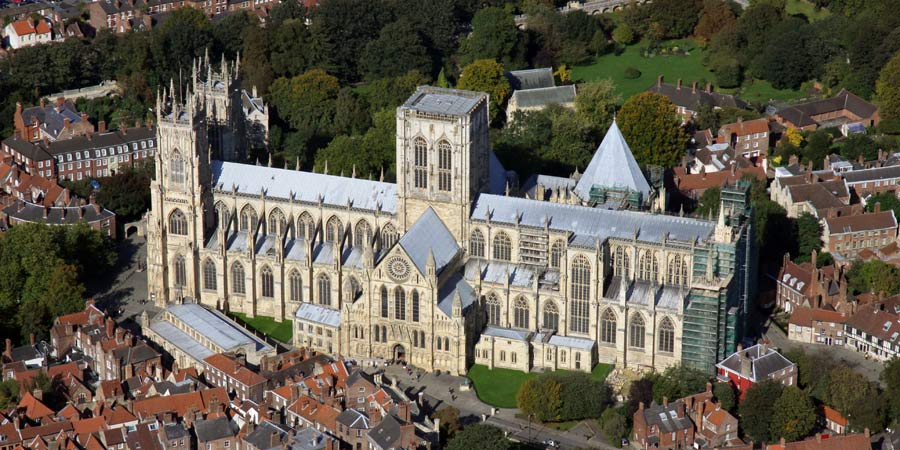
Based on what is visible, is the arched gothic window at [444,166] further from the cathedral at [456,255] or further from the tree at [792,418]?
the tree at [792,418]

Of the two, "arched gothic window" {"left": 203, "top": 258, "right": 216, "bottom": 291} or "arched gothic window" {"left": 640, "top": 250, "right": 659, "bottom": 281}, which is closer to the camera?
"arched gothic window" {"left": 640, "top": 250, "right": 659, "bottom": 281}

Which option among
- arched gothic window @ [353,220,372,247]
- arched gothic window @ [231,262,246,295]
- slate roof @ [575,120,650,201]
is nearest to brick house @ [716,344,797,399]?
slate roof @ [575,120,650,201]

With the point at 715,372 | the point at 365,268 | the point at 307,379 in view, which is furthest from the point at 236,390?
the point at 715,372

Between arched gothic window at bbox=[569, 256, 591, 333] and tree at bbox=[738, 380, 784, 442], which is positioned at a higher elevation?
Result: arched gothic window at bbox=[569, 256, 591, 333]

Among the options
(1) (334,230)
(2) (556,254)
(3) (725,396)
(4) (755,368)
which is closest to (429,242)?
(2) (556,254)

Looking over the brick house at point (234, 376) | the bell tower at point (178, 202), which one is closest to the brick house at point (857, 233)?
the bell tower at point (178, 202)

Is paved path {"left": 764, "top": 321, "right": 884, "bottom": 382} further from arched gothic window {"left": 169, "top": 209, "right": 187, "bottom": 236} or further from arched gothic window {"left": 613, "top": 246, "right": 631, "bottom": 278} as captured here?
arched gothic window {"left": 169, "top": 209, "right": 187, "bottom": 236}
